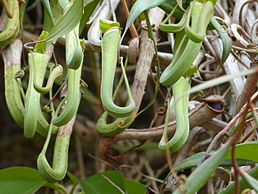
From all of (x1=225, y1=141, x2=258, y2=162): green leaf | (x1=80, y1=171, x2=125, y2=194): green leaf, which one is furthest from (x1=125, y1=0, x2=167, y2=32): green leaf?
(x1=80, y1=171, x2=125, y2=194): green leaf

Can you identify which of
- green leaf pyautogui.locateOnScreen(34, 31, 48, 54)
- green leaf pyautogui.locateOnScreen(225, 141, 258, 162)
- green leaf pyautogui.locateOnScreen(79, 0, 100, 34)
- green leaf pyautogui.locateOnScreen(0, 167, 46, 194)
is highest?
green leaf pyautogui.locateOnScreen(79, 0, 100, 34)

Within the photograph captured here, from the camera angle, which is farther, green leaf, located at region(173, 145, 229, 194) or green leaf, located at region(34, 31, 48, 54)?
green leaf, located at region(34, 31, 48, 54)

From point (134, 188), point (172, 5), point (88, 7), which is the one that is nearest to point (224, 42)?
point (172, 5)

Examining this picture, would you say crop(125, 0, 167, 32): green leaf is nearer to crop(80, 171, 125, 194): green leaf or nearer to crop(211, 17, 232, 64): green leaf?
crop(211, 17, 232, 64): green leaf

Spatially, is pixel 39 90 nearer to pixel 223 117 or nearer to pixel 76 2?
pixel 76 2

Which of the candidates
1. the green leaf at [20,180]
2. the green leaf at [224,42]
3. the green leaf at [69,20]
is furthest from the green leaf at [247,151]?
the green leaf at [20,180]

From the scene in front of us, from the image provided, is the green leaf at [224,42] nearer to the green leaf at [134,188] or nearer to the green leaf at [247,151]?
the green leaf at [247,151]

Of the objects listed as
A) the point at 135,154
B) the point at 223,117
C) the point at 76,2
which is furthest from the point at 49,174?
the point at 135,154
